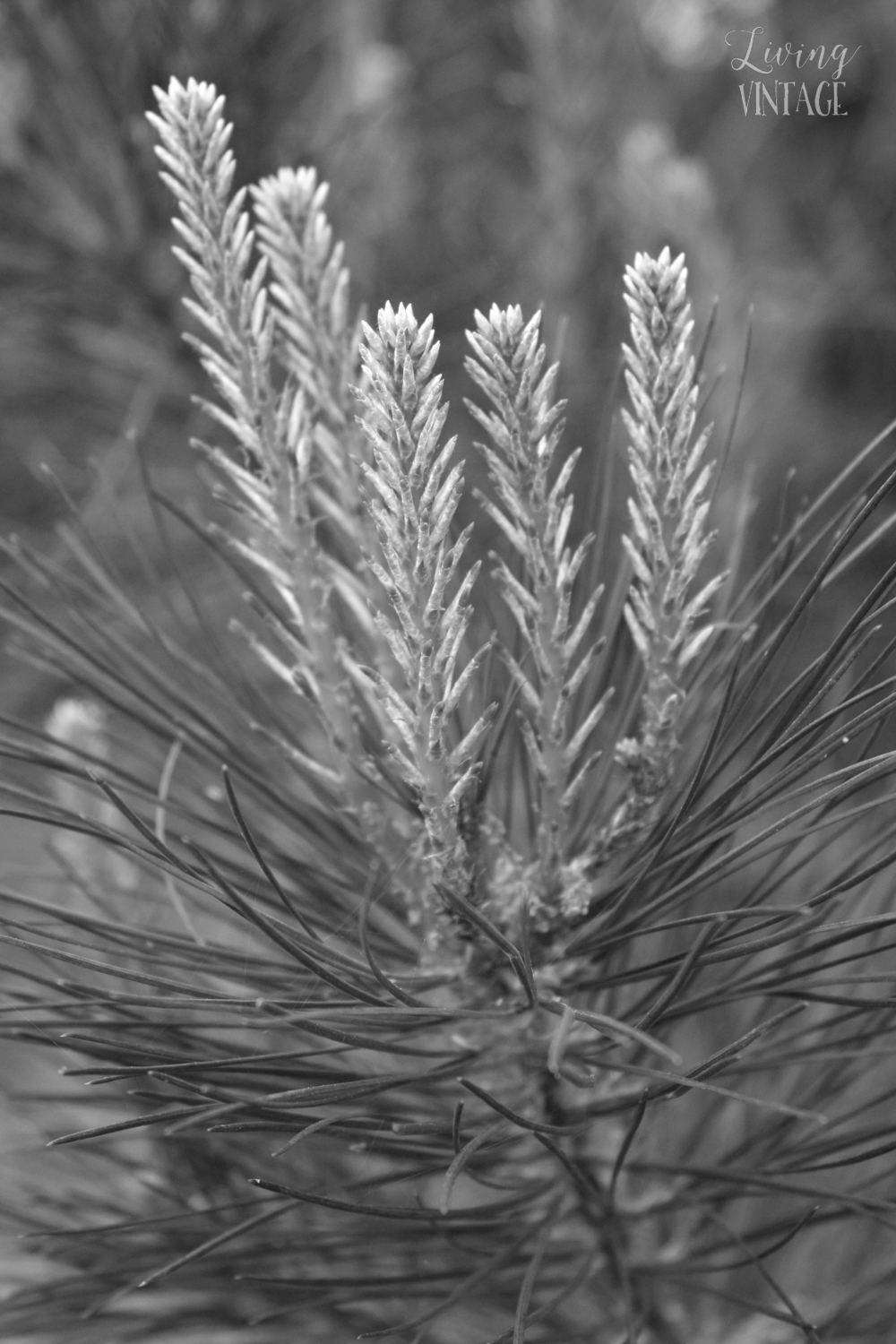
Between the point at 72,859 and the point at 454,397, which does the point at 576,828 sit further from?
the point at 454,397

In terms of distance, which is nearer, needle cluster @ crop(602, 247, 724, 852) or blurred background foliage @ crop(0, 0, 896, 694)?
needle cluster @ crop(602, 247, 724, 852)

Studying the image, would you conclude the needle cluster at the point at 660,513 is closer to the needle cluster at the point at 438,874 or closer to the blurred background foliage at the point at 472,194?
the needle cluster at the point at 438,874

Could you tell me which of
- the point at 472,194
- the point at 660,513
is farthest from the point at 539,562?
Result: the point at 472,194

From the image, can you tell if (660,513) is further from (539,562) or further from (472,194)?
(472,194)

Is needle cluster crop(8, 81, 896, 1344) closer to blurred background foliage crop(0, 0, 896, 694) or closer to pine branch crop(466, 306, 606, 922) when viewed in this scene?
pine branch crop(466, 306, 606, 922)

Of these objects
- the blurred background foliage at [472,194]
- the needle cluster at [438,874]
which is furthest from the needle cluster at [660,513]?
the blurred background foliage at [472,194]

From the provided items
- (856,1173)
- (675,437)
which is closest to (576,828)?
(675,437)

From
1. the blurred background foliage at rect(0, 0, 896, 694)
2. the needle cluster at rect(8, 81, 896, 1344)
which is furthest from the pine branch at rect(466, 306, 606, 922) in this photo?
the blurred background foliage at rect(0, 0, 896, 694)

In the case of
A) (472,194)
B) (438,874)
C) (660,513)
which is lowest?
(438,874)
